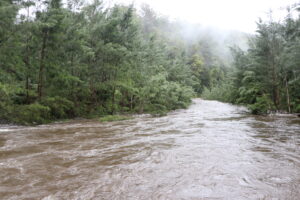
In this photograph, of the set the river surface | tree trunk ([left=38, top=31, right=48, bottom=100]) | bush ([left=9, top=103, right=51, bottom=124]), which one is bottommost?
the river surface

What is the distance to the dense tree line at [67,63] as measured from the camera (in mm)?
9578

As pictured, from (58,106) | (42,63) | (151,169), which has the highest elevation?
(42,63)

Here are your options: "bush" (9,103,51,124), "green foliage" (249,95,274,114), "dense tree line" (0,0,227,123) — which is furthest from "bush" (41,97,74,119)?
"green foliage" (249,95,274,114)

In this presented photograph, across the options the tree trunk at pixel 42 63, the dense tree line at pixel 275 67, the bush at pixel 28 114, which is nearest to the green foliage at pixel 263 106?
the dense tree line at pixel 275 67

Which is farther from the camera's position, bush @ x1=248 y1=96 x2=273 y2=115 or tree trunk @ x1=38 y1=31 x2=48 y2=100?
bush @ x1=248 y1=96 x2=273 y2=115

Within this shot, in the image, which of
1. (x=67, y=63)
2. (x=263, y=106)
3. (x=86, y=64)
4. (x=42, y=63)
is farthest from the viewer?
(x=263, y=106)

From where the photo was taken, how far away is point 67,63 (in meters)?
12.3

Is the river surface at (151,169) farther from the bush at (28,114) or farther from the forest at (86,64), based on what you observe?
the forest at (86,64)

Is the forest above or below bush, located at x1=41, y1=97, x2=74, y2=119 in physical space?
above

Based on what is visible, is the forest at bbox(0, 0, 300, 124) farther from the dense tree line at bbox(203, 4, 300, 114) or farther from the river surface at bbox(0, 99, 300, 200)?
the river surface at bbox(0, 99, 300, 200)

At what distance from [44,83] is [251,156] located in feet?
34.1

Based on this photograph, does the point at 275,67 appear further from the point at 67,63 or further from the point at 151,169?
the point at 151,169

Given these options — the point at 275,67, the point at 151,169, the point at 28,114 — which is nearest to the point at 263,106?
the point at 275,67

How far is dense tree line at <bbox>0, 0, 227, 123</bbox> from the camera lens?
958 cm
